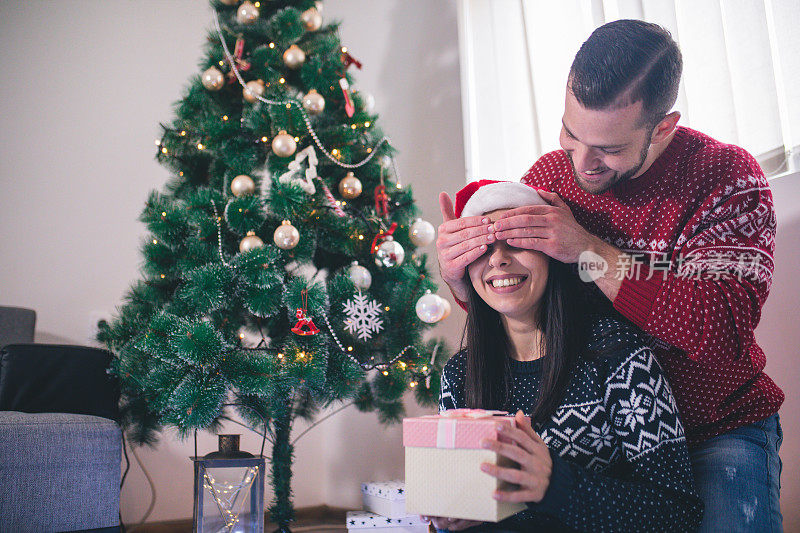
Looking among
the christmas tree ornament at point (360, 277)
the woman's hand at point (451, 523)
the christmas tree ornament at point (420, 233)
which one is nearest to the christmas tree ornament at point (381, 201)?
the christmas tree ornament at point (420, 233)

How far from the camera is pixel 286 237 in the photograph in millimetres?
1600

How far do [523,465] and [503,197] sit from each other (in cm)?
45

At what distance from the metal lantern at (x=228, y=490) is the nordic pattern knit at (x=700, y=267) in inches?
42.9

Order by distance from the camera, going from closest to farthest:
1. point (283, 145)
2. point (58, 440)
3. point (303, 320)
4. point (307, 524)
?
point (58, 440), point (303, 320), point (283, 145), point (307, 524)

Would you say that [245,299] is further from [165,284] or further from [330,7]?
[330,7]

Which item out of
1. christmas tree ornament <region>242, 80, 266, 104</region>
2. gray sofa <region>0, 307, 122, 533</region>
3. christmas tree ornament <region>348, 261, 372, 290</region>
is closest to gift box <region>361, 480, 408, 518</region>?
christmas tree ornament <region>348, 261, 372, 290</region>

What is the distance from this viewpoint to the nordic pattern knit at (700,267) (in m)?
0.87

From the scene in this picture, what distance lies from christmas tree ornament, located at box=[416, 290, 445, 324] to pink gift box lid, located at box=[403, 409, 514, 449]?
90 cm

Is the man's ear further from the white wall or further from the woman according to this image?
the white wall

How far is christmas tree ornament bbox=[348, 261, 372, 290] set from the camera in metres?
1.67

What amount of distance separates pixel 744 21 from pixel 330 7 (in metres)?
1.74

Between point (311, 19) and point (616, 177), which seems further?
point (311, 19)

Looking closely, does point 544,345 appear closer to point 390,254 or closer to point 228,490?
point 390,254

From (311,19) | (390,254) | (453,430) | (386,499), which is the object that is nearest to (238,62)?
(311,19)
